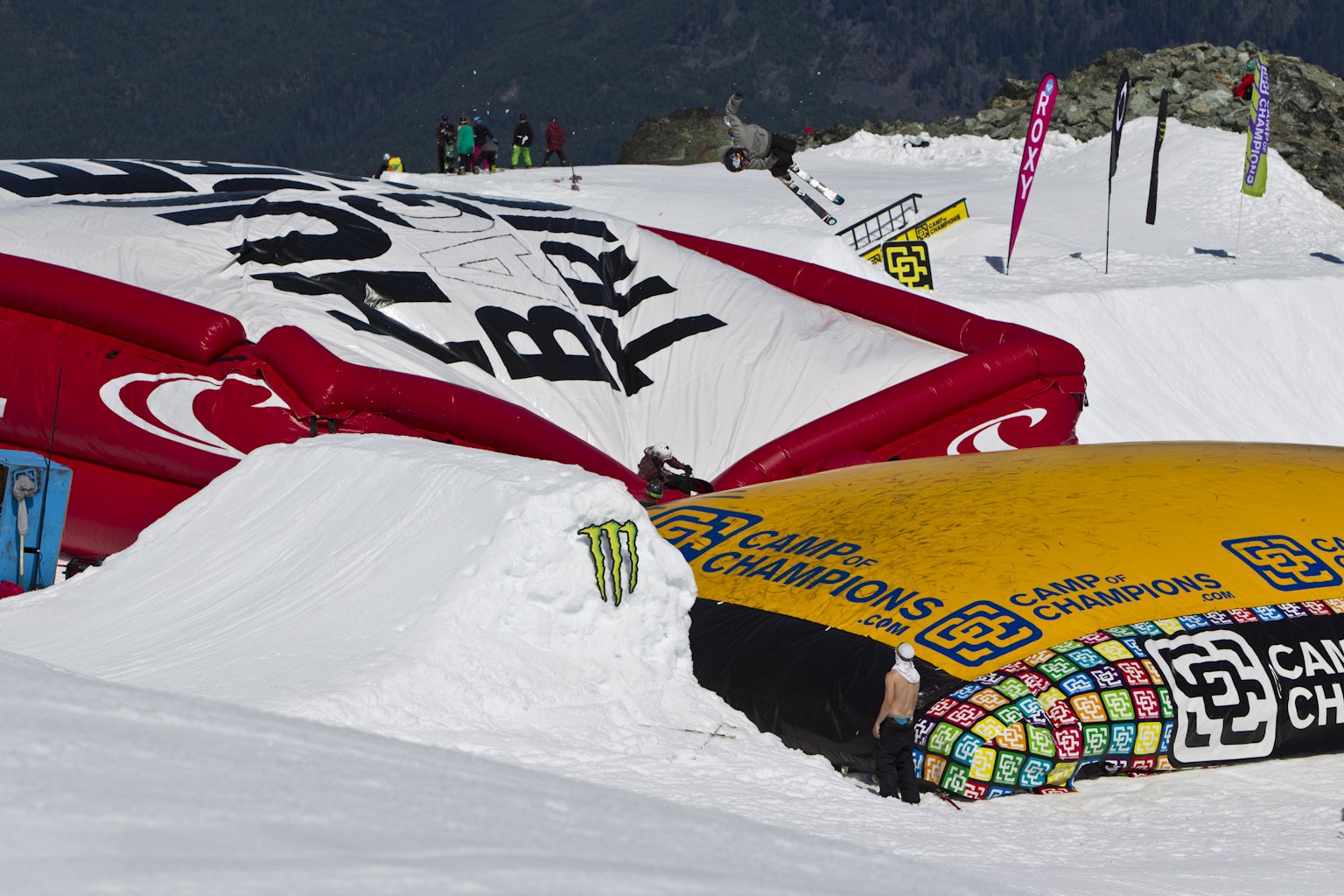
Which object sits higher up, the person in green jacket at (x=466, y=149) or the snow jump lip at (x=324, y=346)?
the person in green jacket at (x=466, y=149)

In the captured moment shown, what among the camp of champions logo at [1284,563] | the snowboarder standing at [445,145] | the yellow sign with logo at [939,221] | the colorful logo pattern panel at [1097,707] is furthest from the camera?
the snowboarder standing at [445,145]

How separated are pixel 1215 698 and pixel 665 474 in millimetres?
4560

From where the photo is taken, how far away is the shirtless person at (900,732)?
21.2 ft

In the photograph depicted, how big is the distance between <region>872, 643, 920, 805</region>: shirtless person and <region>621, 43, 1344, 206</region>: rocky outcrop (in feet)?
78.1

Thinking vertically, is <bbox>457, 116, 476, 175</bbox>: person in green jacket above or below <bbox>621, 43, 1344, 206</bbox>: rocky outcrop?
below

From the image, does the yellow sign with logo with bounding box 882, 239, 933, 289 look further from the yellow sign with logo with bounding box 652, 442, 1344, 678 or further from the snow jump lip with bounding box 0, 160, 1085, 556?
the yellow sign with logo with bounding box 652, 442, 1344, 678

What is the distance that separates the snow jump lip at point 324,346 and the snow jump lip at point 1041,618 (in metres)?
2.13

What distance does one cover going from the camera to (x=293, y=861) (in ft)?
8.31

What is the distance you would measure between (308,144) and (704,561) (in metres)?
110

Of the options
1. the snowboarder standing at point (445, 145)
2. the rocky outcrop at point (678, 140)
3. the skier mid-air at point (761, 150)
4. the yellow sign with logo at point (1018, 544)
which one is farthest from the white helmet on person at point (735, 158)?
the rocky outcrop at point (678, 140)

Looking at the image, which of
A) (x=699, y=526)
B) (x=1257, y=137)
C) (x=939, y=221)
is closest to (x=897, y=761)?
(x=699, y=526)

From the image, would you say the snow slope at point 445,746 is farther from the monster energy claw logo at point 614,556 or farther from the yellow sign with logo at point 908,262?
the yellow sign with logo at point 908,262

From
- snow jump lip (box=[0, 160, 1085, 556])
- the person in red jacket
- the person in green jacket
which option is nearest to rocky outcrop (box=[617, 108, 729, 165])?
the person in red jacket

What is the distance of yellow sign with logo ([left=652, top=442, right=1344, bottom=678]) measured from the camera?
7340 mm
